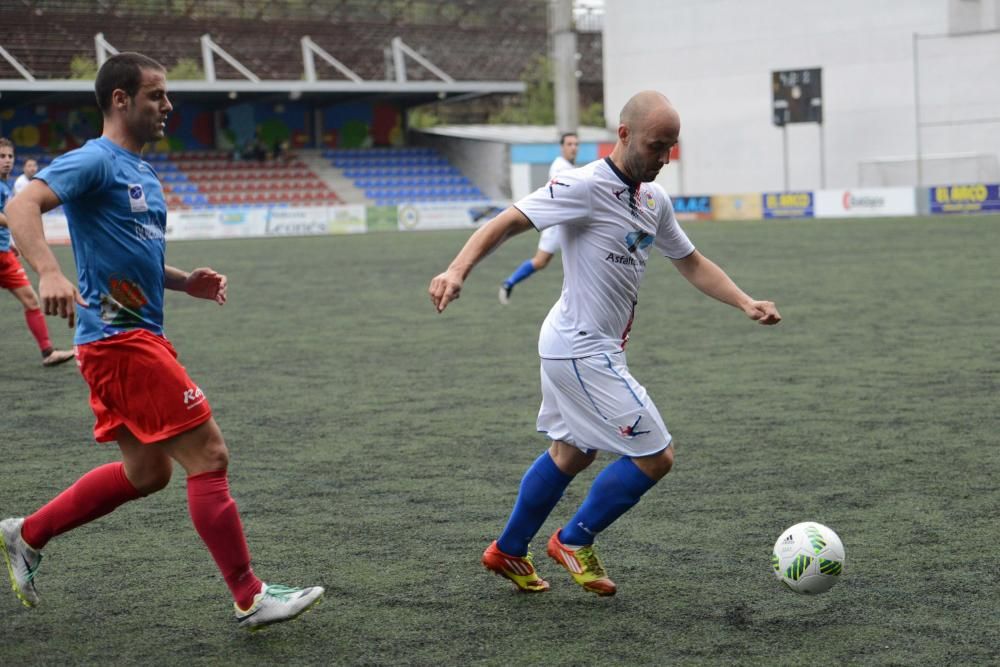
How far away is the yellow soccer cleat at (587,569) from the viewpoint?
4402mm

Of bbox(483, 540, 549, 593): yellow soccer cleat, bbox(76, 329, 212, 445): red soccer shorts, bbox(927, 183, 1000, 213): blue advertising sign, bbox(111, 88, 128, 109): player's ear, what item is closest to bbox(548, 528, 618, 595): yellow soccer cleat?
bbox(483, 540, 549, 593): yellow soccer cleat

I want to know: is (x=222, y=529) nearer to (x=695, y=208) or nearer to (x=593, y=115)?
(x=695, y=208)

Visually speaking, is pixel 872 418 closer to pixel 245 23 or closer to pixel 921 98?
pixel 921 98

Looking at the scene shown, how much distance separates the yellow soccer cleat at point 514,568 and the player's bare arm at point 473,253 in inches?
38.8

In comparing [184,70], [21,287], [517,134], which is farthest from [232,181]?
[21,287]

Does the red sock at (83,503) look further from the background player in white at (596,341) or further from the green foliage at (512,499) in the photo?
the background player in white at (596,341)

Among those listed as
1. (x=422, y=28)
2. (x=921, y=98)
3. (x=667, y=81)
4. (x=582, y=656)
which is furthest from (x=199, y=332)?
(x=422, y=28)

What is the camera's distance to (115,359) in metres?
3.95

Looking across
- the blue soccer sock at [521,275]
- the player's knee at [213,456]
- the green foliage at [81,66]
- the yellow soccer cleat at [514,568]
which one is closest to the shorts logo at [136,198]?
the player's knee at [213,456]

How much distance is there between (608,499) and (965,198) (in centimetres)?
3057

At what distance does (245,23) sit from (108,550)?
4691cm

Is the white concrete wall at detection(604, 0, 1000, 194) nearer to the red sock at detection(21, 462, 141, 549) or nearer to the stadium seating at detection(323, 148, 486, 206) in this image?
the stadium seating at detection(323, 148, 486, 206)

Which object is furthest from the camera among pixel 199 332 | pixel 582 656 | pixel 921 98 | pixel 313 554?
pixel 921 98

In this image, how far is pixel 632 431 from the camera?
425 cm
